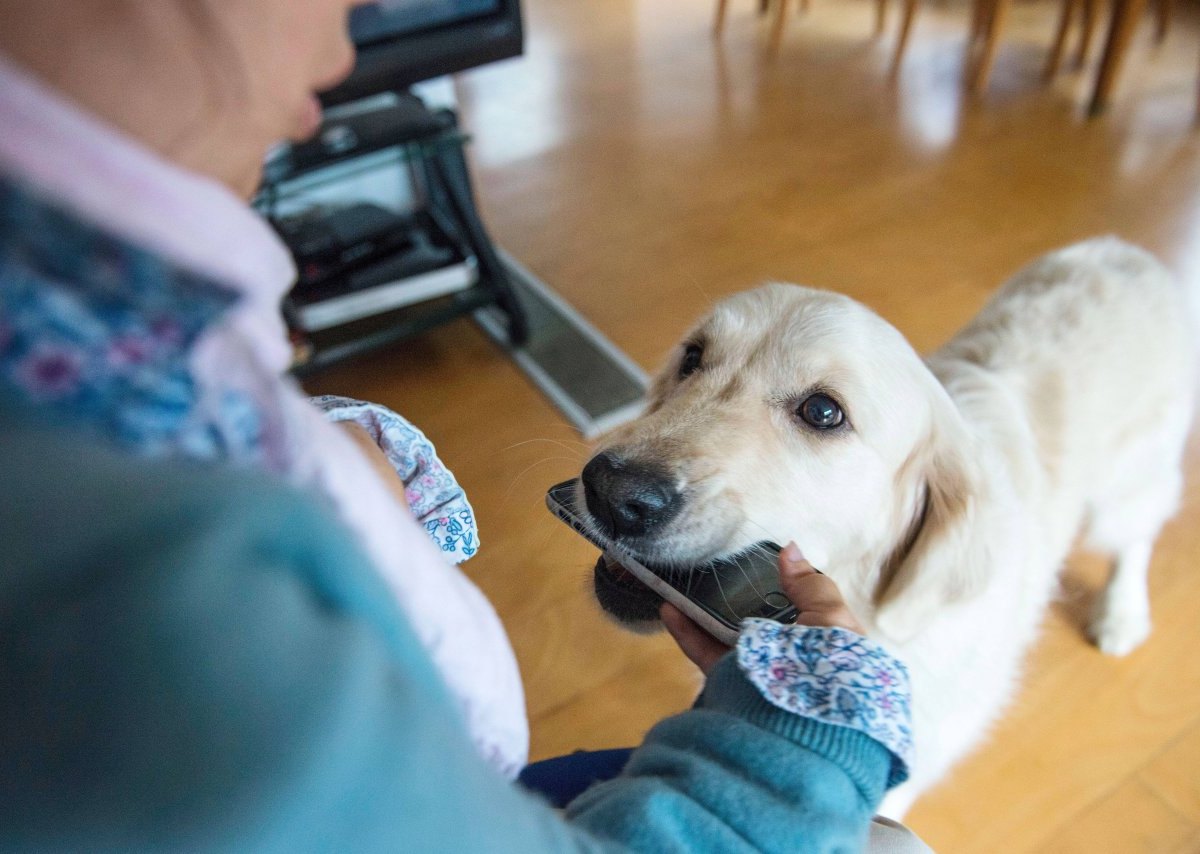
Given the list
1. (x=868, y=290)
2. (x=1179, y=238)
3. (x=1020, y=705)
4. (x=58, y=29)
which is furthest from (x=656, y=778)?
(x=1179, y=238)

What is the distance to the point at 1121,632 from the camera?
1569 millimetres

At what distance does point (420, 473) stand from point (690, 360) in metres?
0.53

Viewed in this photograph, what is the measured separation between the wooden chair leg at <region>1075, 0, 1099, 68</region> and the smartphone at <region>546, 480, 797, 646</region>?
12.6 feet

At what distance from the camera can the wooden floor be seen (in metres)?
1.29

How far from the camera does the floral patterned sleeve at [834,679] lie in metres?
0.58

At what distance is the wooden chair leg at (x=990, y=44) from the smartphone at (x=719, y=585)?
11.1ft

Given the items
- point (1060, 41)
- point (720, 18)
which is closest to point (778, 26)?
point (720, 18)

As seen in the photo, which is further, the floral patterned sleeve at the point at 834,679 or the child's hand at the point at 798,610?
the child's hand at the point at 798,610

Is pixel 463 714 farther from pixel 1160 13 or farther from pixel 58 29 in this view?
pixel 1160 13

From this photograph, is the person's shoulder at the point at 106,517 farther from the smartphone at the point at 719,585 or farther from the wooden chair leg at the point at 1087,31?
the wooden chair leg at the point at 1087,31

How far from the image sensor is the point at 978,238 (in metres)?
2.65

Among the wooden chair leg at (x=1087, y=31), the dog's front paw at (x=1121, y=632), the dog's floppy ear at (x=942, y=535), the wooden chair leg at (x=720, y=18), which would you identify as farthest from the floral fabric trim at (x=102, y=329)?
the wooden chair leg at (x=720, y=18)

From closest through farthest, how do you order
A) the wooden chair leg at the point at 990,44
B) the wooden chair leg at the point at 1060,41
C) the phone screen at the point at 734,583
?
the phone screen at the point at 734,583 → the wooden chair leg at the point at 990,44 → the wooden chair leg at the point at 1060,41

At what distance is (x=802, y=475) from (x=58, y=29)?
0.84 meters
